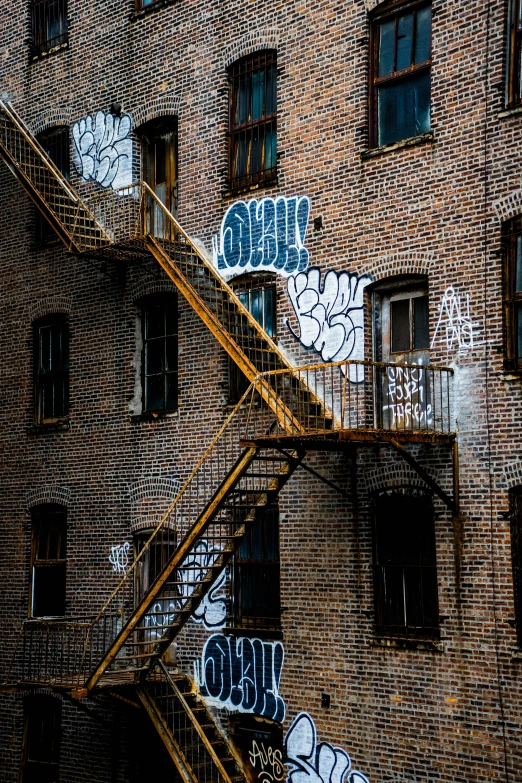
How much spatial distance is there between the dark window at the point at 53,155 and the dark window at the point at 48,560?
5.28 meters

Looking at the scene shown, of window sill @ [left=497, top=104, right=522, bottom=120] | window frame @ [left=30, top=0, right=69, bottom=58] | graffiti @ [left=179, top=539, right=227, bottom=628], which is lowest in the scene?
graffiti @ [left=179, top=539, right=227, bottom=628]

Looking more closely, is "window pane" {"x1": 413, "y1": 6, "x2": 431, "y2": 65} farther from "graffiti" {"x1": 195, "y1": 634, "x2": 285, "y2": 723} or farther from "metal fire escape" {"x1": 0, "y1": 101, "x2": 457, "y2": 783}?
"graffiti" {"x1": 195, "y1": 634, "x2": 285, "y2": 723}

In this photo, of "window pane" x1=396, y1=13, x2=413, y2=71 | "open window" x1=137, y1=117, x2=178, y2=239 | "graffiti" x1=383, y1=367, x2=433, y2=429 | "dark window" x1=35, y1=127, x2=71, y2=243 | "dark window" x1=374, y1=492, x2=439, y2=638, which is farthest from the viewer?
"dark window" x1=35, y1=127, x2=71, y2=243

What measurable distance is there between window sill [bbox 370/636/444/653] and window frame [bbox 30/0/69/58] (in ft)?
43.0

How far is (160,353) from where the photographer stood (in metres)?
19.0

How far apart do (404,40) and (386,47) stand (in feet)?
1.06

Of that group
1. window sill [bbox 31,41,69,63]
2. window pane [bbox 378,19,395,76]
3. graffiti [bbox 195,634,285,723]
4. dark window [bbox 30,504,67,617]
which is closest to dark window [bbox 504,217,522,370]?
window pane [bbox 378,19,395,76]

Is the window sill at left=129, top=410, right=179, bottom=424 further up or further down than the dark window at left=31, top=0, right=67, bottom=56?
further down

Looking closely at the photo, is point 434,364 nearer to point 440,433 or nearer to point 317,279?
point 440,433

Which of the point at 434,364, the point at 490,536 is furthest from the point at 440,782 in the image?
the point at 434,364

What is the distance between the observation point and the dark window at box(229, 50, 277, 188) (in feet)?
57.4

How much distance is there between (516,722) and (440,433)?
363 centimetres

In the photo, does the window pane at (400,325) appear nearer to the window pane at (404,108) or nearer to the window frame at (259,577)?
the window pane at (404,108)

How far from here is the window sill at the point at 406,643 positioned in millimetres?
14244
